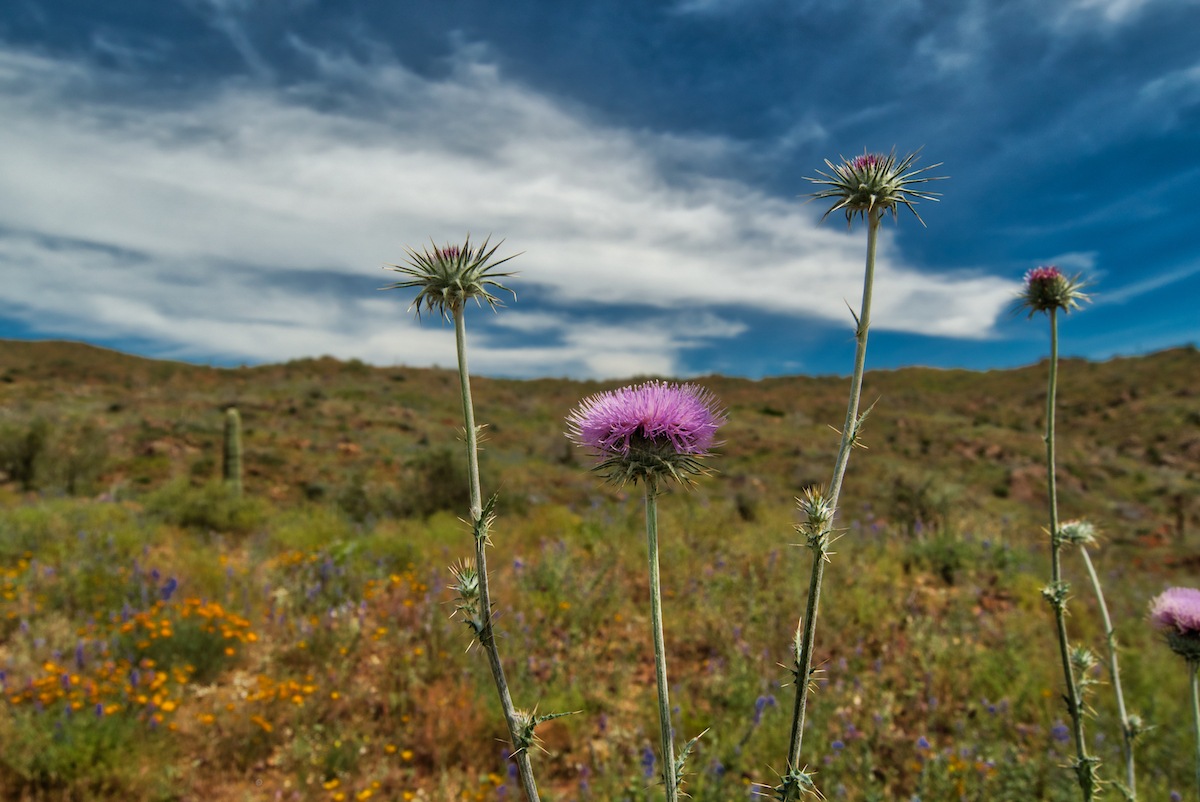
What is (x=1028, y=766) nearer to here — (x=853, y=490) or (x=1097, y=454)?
(x=853, y=490)

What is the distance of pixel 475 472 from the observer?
1.68 m

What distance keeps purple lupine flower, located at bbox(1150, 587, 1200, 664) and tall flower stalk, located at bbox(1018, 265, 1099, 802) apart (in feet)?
1.18

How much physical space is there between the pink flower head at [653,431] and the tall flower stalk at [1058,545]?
1138 mm

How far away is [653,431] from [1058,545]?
69.3 inches

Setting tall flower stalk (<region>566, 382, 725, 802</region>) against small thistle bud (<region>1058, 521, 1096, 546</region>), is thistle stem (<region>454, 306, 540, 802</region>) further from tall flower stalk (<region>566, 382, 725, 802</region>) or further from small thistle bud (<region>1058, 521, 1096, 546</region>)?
small thistle bud (<region>1058, 521, 1096, 546</region>)

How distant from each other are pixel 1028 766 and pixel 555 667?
3.80m

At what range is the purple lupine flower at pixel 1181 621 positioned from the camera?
2.78m

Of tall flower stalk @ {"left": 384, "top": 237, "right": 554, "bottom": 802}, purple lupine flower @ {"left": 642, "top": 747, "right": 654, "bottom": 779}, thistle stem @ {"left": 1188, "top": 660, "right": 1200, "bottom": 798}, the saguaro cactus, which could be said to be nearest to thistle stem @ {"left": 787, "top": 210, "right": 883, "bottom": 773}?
tall flower stalk @ {"left": 384, "top": 237, "right": 554, "bottom": 802}

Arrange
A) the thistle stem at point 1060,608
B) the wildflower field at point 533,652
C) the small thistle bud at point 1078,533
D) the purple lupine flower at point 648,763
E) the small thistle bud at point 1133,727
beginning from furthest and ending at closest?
1. the wildflower field at point 533,652
2. the purple lupine flower at point 648,763
3. the small thistle bud at point 1078,533
4. the small thistle bud at point 1133,727
5. the thistle stem at point 1060,608

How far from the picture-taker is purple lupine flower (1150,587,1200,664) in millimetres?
2777

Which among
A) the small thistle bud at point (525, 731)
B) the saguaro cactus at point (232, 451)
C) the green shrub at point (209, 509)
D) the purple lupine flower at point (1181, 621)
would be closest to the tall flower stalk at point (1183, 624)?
the purple lupine flower at point (1181, 621)

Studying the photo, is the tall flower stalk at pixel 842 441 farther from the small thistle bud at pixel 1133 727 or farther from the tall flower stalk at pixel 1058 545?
the small thistle bud at pixel 1133 727

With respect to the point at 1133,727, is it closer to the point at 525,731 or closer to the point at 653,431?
the point at 653,431

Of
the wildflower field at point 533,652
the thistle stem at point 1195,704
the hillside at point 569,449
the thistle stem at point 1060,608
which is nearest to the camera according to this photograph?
the thistle stem at point 1060,608
